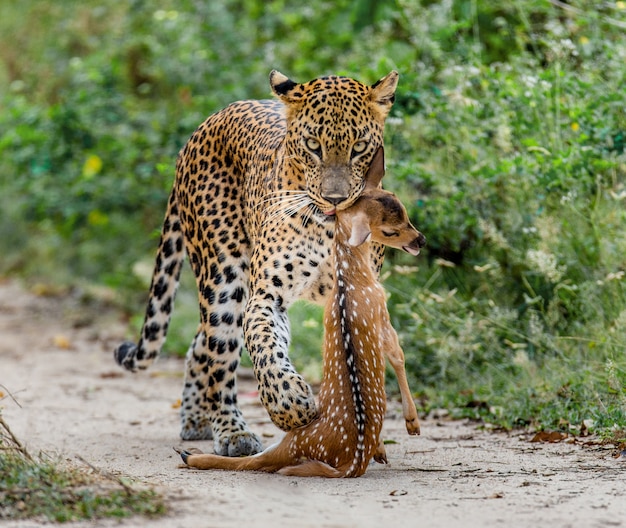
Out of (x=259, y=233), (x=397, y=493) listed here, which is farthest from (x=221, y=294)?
(x=397, y=493)

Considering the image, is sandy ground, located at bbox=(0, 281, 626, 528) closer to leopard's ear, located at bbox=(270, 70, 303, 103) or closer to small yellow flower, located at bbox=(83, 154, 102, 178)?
leopard's ear, located at bbox=(270, 70, 303, 103)

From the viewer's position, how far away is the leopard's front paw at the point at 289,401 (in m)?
5.05

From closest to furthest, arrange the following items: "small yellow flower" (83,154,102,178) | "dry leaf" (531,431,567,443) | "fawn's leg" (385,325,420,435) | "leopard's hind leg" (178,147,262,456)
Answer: "fawn's leg" (385,325,420,435), "dry leaf" (531,431,567,443), "leopard's hind leg" (178,147,262,456), "small yellow flower" (83,154,102,178)

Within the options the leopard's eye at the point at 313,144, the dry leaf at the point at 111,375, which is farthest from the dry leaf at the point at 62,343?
the leopard's eye at the point at 313,144

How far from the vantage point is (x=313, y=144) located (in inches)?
220

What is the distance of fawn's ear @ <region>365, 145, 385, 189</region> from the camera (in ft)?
18.0

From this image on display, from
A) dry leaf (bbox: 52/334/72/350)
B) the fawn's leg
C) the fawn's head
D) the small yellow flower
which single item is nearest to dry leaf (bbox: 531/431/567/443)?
the fawn's leg

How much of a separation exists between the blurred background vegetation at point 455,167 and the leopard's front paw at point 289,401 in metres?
1.82

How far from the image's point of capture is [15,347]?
10883 mm

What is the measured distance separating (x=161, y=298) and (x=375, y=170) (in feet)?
6.89

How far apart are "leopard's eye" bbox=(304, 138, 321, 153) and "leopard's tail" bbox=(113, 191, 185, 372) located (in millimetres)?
1711

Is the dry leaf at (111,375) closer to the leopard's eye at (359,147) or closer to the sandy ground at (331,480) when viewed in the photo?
the sandy ground at (331,480)

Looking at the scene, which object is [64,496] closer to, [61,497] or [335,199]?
[61,497]

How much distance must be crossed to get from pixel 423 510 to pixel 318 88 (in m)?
2.43
